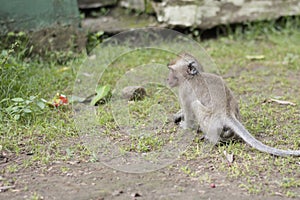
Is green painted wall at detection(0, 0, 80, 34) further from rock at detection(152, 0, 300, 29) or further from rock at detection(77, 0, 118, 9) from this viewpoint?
rock at detection(152, 0, 300, 29)

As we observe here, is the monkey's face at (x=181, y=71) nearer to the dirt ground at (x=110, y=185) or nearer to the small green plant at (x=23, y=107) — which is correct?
the dirt ground at (x=110, y=185)

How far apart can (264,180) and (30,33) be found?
13.8 ft

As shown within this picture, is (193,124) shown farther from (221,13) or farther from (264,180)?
(221,13)

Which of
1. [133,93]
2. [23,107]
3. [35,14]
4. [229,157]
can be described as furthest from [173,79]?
[35,14]

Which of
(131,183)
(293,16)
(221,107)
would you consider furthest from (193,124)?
(293,16)

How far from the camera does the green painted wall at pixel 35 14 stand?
23.6 feet

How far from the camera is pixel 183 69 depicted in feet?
17.3

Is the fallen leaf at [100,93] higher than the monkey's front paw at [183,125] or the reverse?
higher

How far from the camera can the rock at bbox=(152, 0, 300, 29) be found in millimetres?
8289

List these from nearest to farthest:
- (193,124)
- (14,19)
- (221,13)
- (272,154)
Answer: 1. (272,154)
2. (193,124)
3. (14,19)
4. (221,13)

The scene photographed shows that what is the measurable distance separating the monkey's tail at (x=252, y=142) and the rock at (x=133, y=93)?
154cm

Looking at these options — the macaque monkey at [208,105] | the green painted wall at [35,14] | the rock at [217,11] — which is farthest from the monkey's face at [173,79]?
the rock at [217,11]

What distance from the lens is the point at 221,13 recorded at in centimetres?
855

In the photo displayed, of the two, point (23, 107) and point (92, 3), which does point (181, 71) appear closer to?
point (23, 107)
